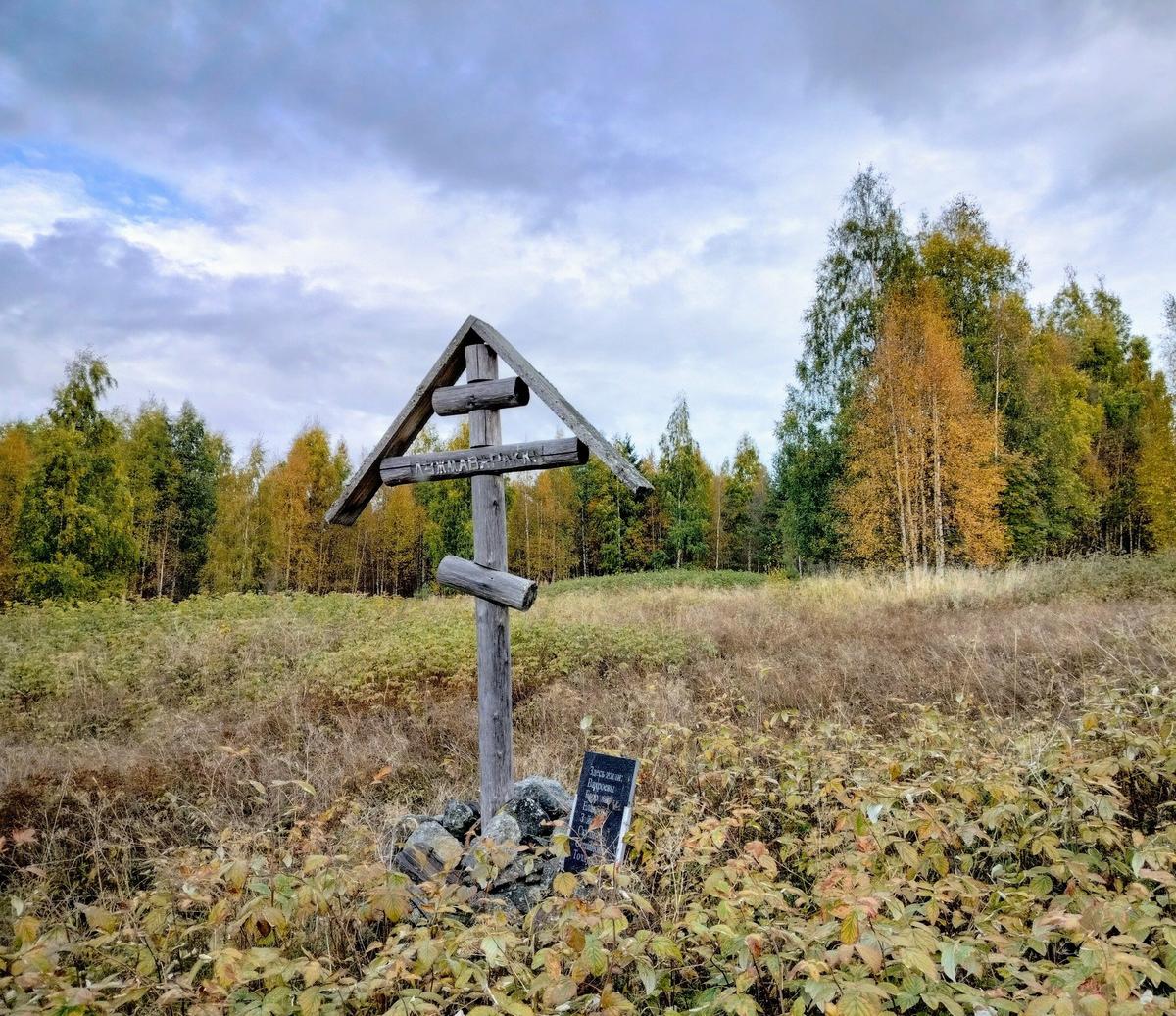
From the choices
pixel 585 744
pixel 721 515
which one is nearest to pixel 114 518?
pixel 585 744

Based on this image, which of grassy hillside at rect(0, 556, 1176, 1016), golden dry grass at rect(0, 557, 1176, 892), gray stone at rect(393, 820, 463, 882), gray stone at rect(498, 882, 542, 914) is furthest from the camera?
golden dry grass at rect(0, 557, 1176, 892)

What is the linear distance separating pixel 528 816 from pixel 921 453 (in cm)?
1627

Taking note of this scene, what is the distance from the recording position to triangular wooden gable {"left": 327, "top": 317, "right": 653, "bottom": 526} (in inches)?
155

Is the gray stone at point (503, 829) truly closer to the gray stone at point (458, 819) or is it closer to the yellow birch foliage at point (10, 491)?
the gray stone at point (458, 819)

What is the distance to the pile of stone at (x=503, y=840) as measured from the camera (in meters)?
3.70

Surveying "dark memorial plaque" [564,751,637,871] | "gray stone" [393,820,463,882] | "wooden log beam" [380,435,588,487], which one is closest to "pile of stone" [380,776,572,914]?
"gray stone" [393,820,463,882]

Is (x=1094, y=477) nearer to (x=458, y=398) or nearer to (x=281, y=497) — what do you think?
(x=458, y=398)

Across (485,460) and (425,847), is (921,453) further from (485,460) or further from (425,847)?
(425,847)

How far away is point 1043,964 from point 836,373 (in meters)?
20.5

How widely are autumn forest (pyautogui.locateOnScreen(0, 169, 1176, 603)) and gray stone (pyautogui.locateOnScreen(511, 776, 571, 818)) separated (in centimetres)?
1552

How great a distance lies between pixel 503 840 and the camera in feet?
12.5

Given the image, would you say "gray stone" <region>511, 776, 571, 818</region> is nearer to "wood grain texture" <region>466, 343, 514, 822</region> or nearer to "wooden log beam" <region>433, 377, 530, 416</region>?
"wood grain texture" <region>466, 343, 514, 822</region>

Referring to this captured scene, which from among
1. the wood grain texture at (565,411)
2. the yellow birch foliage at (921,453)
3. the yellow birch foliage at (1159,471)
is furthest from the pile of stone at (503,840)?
the yellow birch foliage at (1159,471)

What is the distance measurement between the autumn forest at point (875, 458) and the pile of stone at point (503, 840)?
15.7 m
